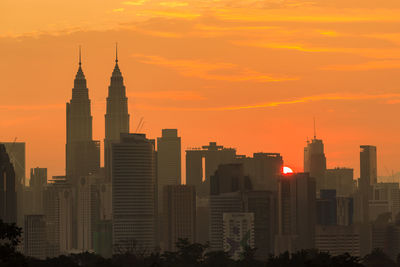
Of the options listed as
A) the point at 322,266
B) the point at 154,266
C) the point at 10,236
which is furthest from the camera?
the point at 154,266

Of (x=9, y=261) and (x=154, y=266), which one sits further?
(x=154, y=266)

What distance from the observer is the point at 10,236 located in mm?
81125

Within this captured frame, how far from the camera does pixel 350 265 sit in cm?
15500

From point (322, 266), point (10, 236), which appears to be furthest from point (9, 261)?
point (322, 266)

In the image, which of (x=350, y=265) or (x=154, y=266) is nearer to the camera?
(x=350, y=265)

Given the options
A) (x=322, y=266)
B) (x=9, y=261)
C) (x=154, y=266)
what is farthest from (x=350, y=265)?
(x=9, y=261)

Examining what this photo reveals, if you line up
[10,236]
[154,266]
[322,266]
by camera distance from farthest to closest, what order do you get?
1. [154,266]
2. [322,266]
3. [10,236]

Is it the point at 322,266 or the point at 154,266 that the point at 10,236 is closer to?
the point at 322,266

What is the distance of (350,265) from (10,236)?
265 feet

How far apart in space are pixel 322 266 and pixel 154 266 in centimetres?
3782

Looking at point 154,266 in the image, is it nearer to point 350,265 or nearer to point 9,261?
point 350,265

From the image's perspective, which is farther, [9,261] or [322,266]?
[322,266]

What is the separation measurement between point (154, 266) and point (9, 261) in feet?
308

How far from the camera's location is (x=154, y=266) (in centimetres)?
17912
